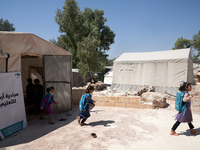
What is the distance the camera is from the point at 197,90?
9852 mm

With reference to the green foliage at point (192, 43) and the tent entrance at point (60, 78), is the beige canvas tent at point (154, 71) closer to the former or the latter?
the tent entrance at point (60, 78)

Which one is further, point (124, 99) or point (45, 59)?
point (124, 99)

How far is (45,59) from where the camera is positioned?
17.3 ft

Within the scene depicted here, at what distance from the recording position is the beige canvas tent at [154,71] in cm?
1002

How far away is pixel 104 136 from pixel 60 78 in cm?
300

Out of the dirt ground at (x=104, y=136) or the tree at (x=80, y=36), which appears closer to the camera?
the dirt ground at (x=104, y=136)

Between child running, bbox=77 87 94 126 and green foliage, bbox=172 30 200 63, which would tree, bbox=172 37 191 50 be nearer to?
green foliage, bbox=172 30 200 63

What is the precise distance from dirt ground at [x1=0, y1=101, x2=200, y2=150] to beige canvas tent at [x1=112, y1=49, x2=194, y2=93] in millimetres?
6088

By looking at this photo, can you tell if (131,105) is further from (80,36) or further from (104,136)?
(80,36)

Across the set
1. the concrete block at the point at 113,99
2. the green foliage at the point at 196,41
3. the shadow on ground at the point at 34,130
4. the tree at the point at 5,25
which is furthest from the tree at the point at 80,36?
the green foliage at the point at 196,41

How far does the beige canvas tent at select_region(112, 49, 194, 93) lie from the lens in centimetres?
1002

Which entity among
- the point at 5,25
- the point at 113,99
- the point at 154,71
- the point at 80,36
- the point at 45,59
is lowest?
the point at 113,99

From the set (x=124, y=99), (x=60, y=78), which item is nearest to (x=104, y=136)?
(x=60, y=78)

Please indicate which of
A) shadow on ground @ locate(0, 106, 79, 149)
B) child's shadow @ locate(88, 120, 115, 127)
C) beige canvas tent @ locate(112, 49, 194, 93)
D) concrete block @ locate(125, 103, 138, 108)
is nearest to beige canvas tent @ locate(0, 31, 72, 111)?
shadow on ground @ locate(0, 106, 79, 149)
